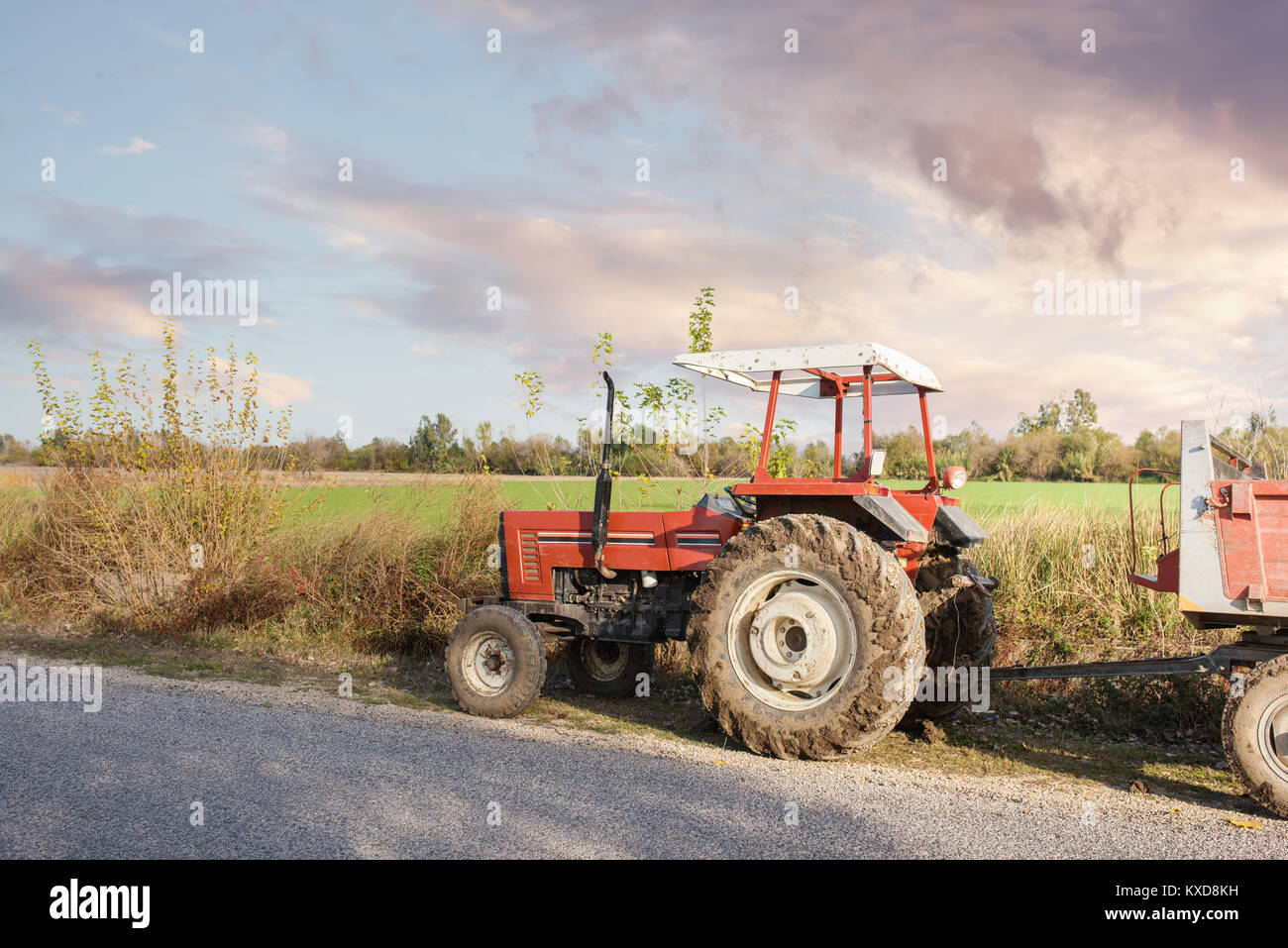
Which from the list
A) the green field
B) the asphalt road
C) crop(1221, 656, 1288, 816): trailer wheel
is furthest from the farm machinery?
the green field

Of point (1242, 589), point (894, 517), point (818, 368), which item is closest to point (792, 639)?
point (894, 517)

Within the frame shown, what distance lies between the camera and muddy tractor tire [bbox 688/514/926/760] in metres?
5.18

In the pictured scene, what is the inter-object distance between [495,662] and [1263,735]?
185 inches

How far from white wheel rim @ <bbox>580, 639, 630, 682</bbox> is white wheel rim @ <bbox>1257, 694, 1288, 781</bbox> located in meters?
4.45

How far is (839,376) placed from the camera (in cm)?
643

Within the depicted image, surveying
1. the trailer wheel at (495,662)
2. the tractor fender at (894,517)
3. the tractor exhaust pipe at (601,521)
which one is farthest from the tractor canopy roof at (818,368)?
the trailer wheel at (495,662)

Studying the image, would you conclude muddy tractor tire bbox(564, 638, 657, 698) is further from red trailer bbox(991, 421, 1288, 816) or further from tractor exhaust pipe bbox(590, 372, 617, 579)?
red trailer bbox(991, 421, 1288, 816)

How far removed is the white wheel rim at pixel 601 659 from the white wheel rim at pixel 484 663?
1.09 m

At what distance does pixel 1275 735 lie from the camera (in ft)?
14.7

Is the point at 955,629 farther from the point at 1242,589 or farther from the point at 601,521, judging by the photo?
the point at 601,521

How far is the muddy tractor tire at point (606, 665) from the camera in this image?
24.7 ft
